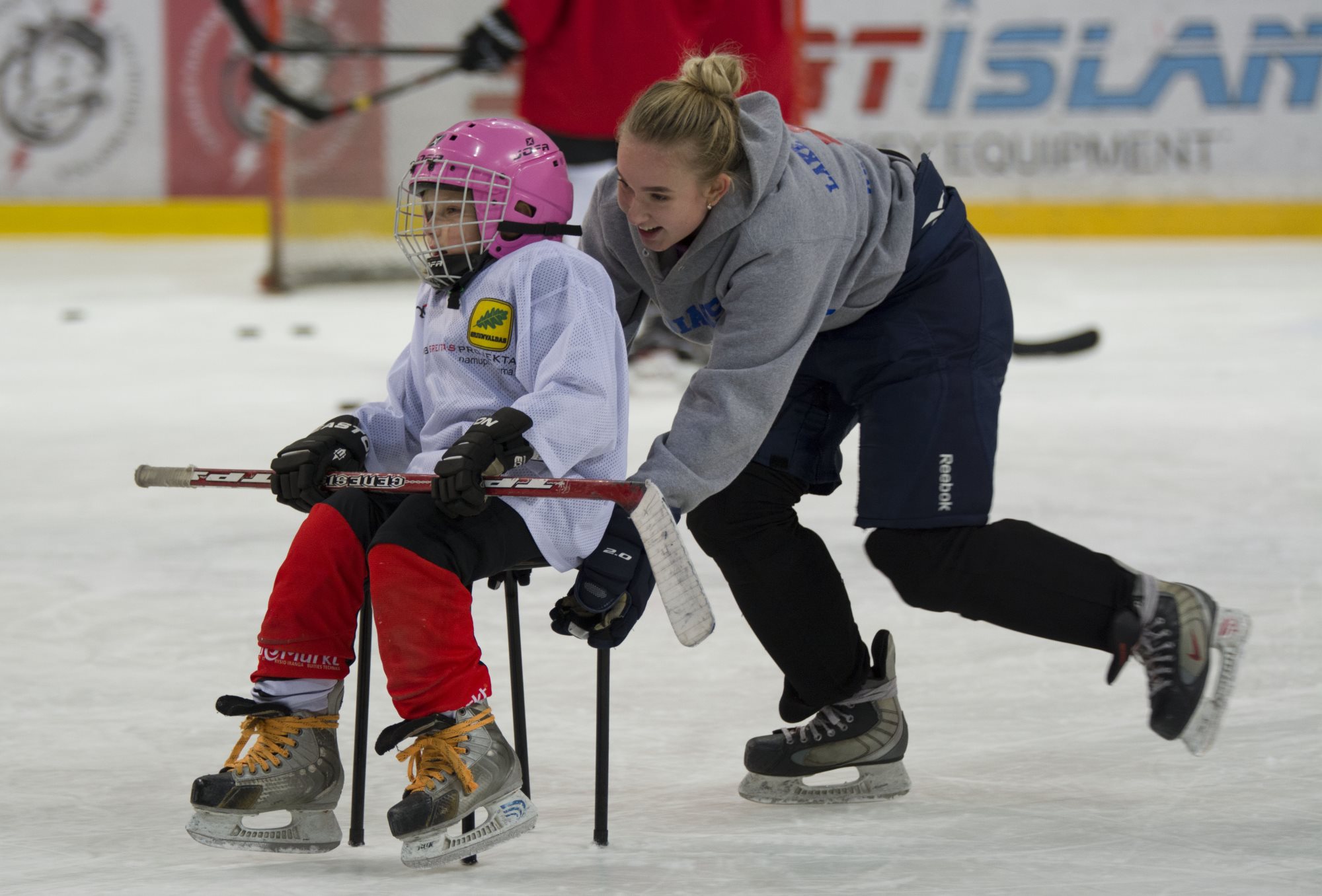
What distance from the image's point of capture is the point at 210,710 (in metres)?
2.12

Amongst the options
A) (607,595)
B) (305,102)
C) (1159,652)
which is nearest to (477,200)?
(607,595)

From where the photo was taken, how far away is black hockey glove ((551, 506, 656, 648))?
161cm

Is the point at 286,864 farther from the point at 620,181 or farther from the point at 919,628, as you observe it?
the point at 919,628

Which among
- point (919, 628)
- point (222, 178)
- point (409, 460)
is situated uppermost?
point (409, 460)

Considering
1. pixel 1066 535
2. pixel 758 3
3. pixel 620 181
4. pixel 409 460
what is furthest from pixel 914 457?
pixel 758 3

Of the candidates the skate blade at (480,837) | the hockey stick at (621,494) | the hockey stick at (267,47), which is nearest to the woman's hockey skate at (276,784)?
the skate blade at (480,837)

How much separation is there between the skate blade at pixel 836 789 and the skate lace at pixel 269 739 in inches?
19.2

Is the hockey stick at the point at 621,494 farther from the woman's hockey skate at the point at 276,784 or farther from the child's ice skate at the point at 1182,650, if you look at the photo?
the child's ice skate at the point at 1182,650

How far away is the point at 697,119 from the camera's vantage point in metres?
1.64

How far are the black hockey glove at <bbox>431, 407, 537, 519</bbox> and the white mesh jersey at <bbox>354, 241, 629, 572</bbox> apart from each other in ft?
0.10

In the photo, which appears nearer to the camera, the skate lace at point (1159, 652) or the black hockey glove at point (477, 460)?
the black hockey glove at point (477, 460)

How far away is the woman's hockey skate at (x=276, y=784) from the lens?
160 cm

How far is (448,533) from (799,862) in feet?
1.52

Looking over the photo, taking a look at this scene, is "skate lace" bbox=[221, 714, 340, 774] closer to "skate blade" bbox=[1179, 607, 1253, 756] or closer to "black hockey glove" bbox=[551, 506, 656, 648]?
"black hockey glove" bbox=[551, 506, 656, 648]
